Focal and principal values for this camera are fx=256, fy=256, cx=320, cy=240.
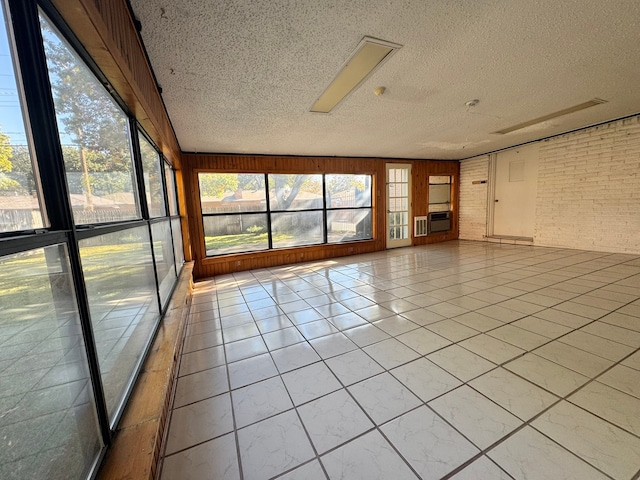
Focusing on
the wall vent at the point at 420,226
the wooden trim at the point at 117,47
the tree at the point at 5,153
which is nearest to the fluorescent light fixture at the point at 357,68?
the wooden trim at the point at 117,47

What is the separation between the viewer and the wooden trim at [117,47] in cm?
101

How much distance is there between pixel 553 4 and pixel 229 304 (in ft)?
12.8

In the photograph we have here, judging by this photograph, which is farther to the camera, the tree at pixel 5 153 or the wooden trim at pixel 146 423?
the wooden trim at pixel 146 423

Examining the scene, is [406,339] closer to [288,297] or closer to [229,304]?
[288,297]

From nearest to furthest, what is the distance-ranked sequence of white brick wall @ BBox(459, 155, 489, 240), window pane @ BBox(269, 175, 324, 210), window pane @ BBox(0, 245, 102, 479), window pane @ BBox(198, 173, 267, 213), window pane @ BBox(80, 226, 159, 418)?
window pane @ BBox(0, 245, 102, 479), window pane @ BBox(80, 226, 159, 418), window pane @ BBox(198, 173, 267, 213), window pane @ BBox(269, 175, 324, 210), white brick wall @ BBox(459, 155, 489, 240)

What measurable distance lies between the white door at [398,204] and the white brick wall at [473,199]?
1.87 meters

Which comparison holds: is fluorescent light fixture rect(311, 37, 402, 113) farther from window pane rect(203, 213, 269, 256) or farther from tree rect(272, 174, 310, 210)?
window pane rect(203, 213, 269, 256)

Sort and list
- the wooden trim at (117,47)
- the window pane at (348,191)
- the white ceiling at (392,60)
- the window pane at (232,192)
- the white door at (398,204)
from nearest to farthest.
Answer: the wooden trim at (117,47) → the white ceiling at (392,60) → the window pane at (232,192) → the window pane at (348,191) → the white door at (398,204)

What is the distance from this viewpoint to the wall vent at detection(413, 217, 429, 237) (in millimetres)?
7008

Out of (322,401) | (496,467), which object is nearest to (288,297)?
(322,401)

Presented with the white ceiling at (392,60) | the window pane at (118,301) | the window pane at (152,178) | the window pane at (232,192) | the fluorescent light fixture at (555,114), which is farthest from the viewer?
the window pane at (232,192)

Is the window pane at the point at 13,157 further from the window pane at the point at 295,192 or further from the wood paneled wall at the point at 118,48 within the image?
the window pane at the point at 295,192

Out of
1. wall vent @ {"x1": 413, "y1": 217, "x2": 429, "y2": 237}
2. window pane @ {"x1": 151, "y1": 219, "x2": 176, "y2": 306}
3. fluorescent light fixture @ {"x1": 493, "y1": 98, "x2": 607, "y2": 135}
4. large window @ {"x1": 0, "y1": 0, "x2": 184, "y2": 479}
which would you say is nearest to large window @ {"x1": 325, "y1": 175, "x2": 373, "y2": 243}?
wall vent @ {"x1": 413, "y1": 217, "x2": 429, "y2": 237}

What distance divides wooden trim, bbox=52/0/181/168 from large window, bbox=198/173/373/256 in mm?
2874
